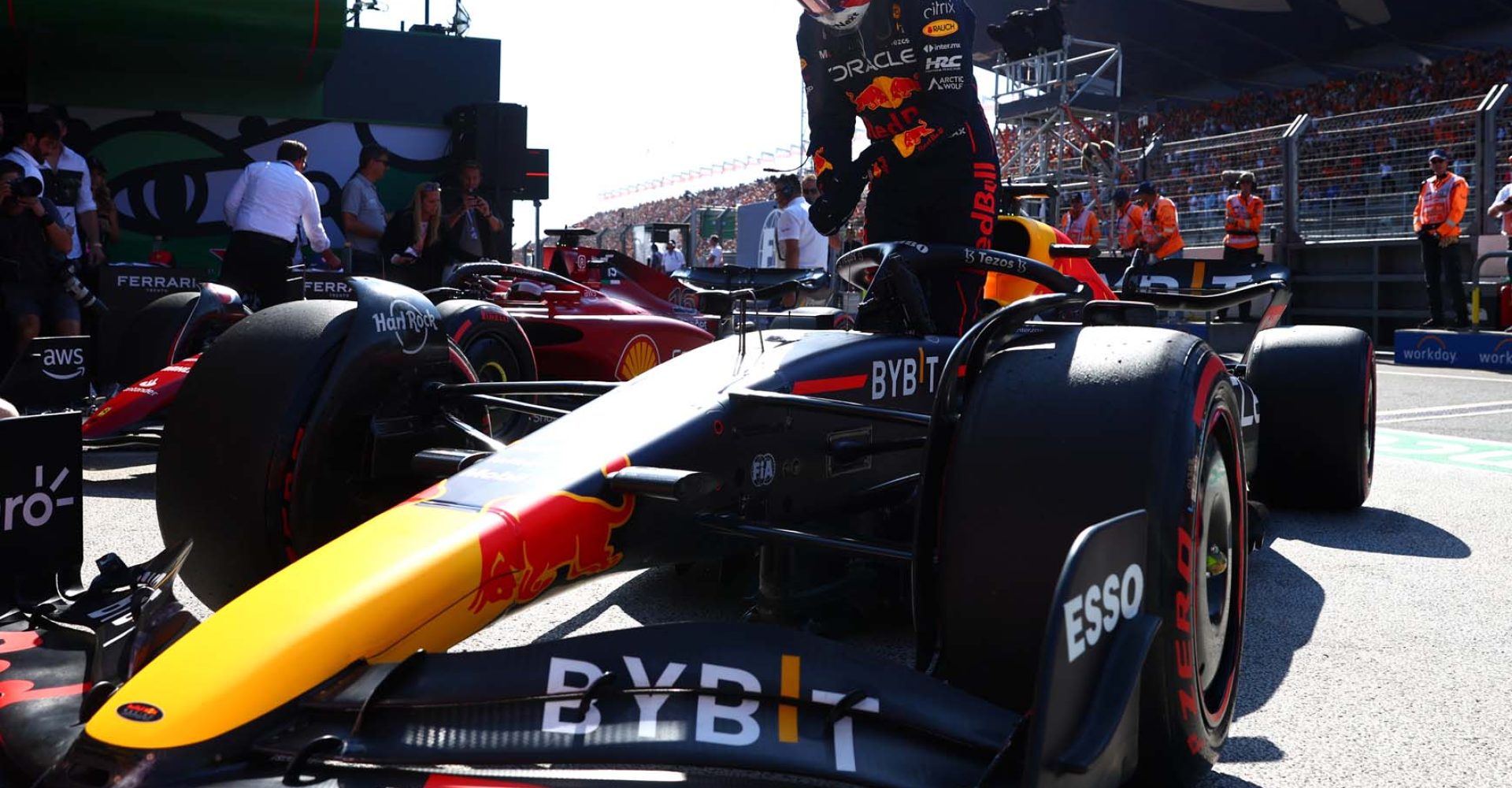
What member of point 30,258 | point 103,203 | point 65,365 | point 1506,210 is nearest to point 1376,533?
point 65,365

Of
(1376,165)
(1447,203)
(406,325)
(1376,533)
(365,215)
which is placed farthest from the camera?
(1376,165)

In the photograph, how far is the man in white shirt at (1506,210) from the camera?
12.0 meters

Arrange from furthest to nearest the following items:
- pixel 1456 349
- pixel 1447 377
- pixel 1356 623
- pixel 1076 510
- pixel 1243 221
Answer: pixel 1243 221 → pixel 1456 349 → pixel 1447 377 → pixel 1356 623 → pixel 1076 510

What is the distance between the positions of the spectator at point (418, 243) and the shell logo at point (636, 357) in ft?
10.7

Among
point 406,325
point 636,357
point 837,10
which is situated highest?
point 837,10

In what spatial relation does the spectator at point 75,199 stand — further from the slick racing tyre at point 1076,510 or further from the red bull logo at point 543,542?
the slick racing tyre at point 1076,510

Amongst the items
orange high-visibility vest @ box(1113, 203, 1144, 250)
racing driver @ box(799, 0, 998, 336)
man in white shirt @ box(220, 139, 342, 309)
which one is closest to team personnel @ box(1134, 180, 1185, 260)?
orange high-visibility vest @ box(1113, 203, 1144, 250)

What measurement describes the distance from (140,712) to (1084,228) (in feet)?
45.7

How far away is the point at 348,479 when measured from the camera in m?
2.75

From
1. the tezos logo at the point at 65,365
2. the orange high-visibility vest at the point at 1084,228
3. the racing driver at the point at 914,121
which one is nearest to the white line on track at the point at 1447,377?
the orange high-visibility vest at the point at 1084,228

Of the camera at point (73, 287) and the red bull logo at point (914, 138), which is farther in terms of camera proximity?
the camera at point (73, 287)

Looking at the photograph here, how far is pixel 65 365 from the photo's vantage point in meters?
4.60

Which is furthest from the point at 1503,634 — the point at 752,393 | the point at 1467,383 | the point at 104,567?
the point at 1467,383

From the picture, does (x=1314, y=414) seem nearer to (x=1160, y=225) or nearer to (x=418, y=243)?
(x=418, y=243)
